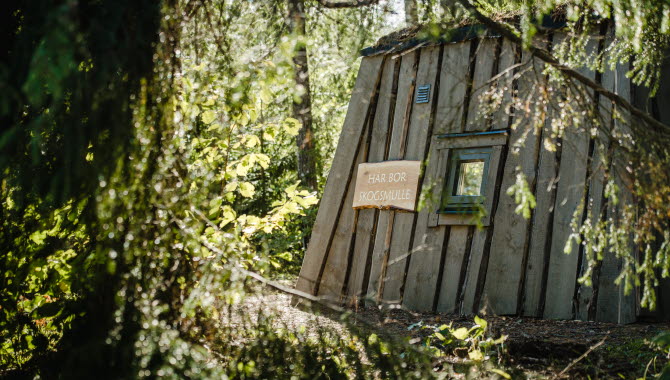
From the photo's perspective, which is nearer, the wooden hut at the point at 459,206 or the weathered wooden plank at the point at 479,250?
the wooden hut at the point at 459,206

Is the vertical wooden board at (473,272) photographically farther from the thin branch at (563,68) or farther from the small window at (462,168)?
the thin branch at (563,68)

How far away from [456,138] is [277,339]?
417 centimetres

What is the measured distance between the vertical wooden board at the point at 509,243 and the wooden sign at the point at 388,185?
0.99 m

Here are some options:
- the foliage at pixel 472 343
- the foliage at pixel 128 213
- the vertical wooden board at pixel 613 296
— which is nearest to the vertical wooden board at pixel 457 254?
the vertical wooden board at pixel 613 296

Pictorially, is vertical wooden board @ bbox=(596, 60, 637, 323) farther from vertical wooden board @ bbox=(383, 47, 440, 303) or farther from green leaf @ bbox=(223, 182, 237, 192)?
green leaf @ bbox=(223, 182, 237, 192)

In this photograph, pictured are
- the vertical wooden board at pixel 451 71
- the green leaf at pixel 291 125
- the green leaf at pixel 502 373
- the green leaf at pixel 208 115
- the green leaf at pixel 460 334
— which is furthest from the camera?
the vertical wooden board at pixel 451 71

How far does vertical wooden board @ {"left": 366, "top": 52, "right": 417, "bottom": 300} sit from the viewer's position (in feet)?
24.2

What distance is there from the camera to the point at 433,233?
6996 mm

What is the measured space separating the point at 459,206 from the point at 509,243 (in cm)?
62

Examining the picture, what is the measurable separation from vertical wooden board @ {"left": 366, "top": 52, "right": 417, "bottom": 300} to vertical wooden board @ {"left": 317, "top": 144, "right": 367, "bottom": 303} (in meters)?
0.36

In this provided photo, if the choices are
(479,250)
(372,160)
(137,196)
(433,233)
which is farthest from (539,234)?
(137,196)

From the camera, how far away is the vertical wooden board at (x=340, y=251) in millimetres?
7684

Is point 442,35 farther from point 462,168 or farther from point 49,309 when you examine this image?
point 49,309

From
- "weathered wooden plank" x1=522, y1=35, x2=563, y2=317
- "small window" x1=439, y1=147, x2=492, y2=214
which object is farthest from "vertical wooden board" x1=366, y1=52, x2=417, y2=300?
"weathered wooden plank" x1=522, y1=35, x2=563, y2=317
